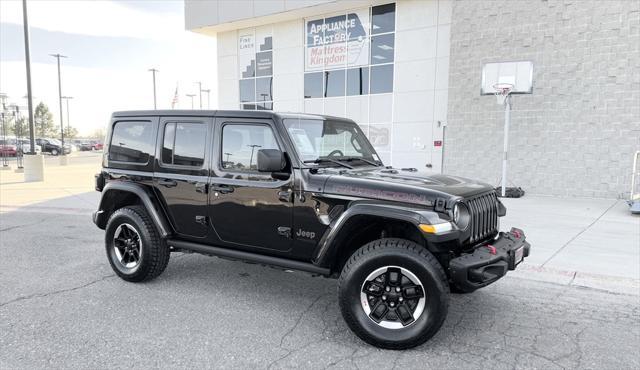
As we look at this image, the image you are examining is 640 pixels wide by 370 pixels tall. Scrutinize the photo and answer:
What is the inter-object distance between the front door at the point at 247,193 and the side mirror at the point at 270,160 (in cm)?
21

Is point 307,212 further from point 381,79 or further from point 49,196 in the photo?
point 381,79

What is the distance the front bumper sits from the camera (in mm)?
3180

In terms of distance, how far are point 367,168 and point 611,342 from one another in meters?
2.52

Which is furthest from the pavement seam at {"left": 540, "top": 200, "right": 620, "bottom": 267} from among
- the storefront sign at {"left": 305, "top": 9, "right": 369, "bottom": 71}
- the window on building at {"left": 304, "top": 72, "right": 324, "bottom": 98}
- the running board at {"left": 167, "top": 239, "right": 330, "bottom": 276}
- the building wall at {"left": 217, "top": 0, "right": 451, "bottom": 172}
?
the window on building at {"left": 304, "top": 72, "right": 324, "bottom": 98}

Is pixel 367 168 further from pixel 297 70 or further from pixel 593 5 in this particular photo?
pixel 297 70

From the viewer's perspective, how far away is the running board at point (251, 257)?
12.4 ft

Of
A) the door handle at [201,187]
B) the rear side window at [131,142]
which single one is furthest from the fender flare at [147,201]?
the door handle at [201,187]

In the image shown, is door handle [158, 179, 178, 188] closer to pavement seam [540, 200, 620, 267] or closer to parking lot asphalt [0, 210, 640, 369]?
parking lot asphalt [0, 210, 640, 369]

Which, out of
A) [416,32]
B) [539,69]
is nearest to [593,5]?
[539,69]

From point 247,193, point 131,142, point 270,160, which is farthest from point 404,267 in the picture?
point 131,142

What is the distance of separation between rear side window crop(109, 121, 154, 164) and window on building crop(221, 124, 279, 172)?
106 cm

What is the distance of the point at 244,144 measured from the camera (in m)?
4.24

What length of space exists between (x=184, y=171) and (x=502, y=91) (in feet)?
38.0

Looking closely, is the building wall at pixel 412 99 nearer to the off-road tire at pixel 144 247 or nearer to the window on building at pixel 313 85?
the window on building at pixel 313 85
